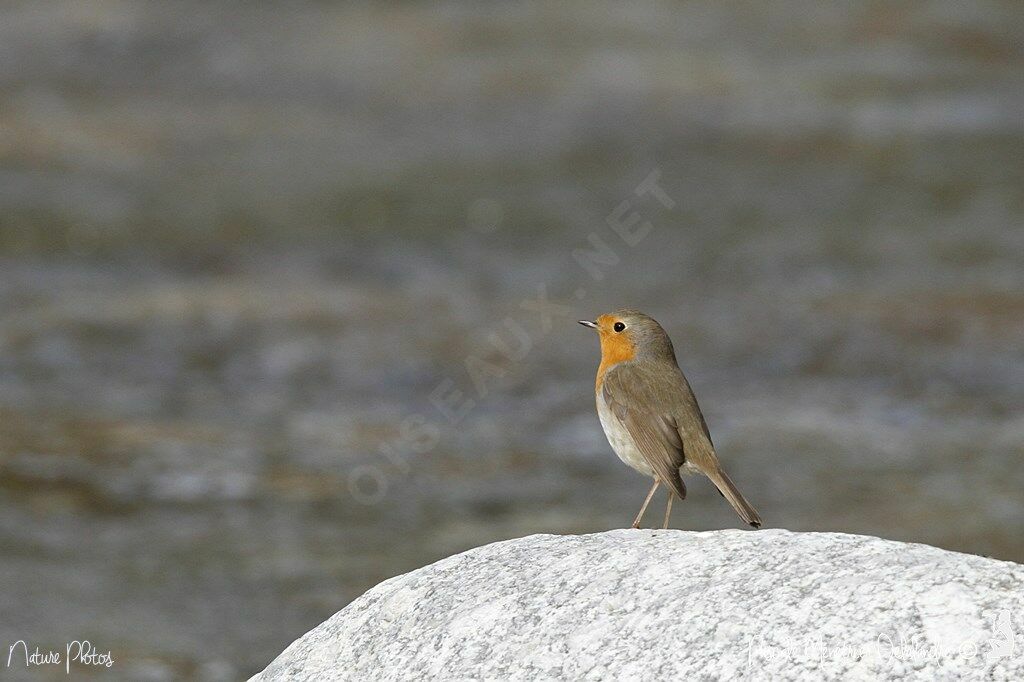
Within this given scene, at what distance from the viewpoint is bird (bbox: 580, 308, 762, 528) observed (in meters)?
4.61

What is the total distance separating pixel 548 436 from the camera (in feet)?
37.8

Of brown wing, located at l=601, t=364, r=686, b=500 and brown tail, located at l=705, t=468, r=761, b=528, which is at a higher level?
brown wing, located at l=601, t=364, r=686, b=500

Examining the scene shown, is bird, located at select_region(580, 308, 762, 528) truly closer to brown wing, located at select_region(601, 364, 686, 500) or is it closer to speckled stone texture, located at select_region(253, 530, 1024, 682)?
brown wing, located at select_region(601, 364, 686, 500)

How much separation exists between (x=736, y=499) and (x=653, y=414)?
403 mm

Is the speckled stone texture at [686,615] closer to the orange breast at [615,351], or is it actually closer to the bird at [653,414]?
the bird at [653,414]

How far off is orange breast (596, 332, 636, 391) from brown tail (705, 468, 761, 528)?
1.72ft

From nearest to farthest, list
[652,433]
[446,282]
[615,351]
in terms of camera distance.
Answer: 1. [652,433]
2. [615,351]
3. [446,282]

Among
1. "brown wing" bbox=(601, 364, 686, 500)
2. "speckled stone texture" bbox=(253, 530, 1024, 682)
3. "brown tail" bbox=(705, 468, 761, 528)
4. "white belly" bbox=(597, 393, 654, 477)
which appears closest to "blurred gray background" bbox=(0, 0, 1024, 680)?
"white belly" bbox=(597, 393, 654, 477)

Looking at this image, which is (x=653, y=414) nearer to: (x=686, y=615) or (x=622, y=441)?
(x=622, y=441)

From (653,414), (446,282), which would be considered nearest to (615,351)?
(653,414)

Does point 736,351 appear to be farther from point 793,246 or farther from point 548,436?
point 793,246

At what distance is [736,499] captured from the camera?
4434mm

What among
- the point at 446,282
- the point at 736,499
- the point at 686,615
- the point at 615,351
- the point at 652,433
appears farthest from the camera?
the point at 446,282

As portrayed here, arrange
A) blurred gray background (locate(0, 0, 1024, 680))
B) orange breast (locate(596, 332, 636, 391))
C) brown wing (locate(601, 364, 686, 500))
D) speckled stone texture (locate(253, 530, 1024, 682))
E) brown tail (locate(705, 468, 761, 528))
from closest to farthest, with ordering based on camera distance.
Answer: speckled stone texture (locate(253, 530, 1024, 682)) < brown tail (locate(705, 468, 761, 528)) < brown wing (locate(601, 364, 686, 500)) < orange breast (locate(596, 332, 636, 391)) < blurred gray background (locate(0, 0, 1024, 680))
